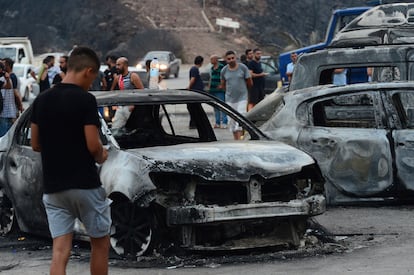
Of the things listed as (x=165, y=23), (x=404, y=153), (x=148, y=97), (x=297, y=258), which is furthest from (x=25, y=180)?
(x=165, y=23)

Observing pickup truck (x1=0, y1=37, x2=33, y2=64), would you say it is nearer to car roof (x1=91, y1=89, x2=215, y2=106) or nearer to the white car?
the white car

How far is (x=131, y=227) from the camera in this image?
320 inches

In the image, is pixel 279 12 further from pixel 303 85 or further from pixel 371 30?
pixel 303 85

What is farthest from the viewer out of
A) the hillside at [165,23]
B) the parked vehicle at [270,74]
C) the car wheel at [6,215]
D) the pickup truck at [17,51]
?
the hillside at [165,23]

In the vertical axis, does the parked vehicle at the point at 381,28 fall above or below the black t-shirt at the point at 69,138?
above

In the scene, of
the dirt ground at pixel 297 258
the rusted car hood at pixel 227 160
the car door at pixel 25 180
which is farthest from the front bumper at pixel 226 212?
the car door at pixel 25 180

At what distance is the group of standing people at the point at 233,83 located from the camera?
1809 centimetres

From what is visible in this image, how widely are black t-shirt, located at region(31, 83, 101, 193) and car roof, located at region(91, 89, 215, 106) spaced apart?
2864 millimetres

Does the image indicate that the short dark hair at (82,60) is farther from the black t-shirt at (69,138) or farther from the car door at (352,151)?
the car door at (352,151)

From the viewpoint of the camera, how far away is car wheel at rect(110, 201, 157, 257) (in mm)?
8086

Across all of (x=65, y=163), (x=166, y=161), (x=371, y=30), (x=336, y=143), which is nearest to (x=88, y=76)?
(x=65, y=163)

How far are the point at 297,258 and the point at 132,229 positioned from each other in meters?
1.31

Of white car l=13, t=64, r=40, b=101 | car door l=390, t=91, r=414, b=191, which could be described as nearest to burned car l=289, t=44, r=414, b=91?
car door l=390, t=91, r=414, b=191

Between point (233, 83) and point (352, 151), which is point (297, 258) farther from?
point (233, 83)
